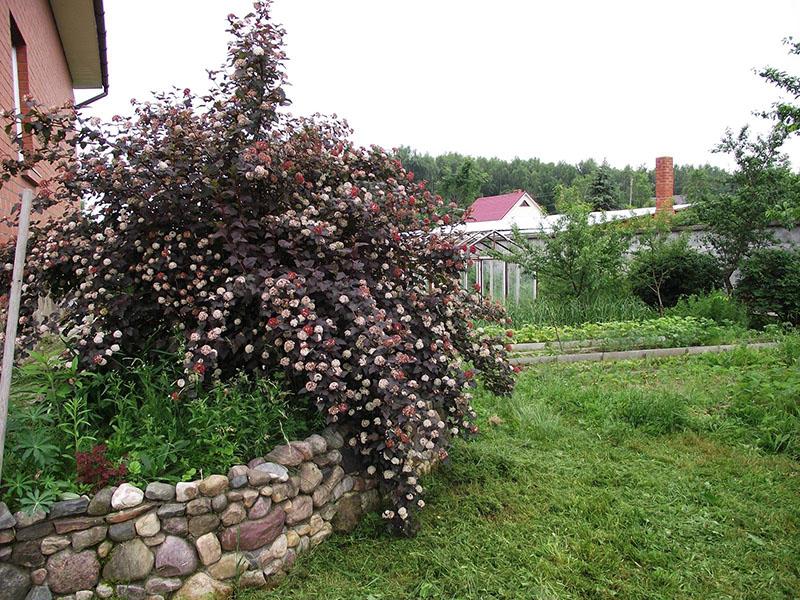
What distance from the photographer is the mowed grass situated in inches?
112

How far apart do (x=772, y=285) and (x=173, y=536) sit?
1132cm

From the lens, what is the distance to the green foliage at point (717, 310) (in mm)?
10281

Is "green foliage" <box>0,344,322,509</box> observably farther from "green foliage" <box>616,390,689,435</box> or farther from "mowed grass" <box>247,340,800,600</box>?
"green foliage" <box>616,390,689,435</box>

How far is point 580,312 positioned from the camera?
10.9 metres

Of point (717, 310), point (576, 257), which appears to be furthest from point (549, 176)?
point (717, 310)

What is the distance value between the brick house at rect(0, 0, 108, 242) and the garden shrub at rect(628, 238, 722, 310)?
1025 centimetres

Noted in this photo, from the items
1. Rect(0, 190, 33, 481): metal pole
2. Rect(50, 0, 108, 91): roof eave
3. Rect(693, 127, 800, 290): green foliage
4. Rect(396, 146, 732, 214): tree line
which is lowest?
Rect(0, 190, 33, 481): metal pole

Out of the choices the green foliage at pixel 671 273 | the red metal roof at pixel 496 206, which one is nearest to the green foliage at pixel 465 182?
the red metal roof at pixel 496 206

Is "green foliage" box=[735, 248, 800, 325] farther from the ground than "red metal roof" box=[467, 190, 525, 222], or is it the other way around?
"red metal roof" box=[467, 190, 525, 222]

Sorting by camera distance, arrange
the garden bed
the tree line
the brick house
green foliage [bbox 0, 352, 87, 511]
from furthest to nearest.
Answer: the tree line → the garden bed → the brick house → green foliage [bbox 0, 352, 87, 511]

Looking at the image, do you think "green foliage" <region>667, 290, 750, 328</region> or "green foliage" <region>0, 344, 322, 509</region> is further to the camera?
"green foliage" <region>667, 290, 750, 328</region>

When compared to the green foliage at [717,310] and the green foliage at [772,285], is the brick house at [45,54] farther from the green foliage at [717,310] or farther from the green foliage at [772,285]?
the green foliage at [772,285]

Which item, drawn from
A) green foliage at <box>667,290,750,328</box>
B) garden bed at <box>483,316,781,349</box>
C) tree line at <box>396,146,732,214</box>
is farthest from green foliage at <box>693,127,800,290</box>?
tree line at <box>396,146,732,214</box>

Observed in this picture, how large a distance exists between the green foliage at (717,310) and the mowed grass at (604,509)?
4961 millimetres
